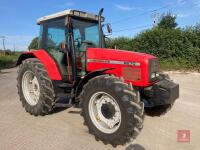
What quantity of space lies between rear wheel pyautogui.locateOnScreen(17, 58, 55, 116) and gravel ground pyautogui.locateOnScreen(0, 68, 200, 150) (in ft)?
0.74

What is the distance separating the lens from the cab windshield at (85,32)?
514 centimetres

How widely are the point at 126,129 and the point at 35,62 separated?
2.81 meters

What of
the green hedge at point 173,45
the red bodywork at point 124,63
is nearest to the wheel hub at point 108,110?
the red bodywork at point 124,63

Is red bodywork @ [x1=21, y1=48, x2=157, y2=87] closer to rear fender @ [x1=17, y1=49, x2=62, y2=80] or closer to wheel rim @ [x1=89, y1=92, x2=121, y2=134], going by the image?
wheel rim @ [x1=89, y1=92, x2=121, y2=134]

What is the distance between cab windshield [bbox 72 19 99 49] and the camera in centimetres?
514

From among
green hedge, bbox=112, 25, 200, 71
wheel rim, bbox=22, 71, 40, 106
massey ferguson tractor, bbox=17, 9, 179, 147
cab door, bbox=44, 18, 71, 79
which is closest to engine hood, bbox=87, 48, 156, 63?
massey ferguson tractor, bbox=17, 9, 179, 147

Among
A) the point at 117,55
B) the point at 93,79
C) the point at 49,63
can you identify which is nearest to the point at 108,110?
the point at 93,79

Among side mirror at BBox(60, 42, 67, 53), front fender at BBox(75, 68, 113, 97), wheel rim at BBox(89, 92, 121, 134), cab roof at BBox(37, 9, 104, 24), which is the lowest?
wheel rim at BBox(89, 92, 121, 134)

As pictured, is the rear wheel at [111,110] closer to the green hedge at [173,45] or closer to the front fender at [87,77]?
the front fender at [87,77]

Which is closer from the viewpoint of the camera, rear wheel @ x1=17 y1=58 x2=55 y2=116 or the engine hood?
the engine hood

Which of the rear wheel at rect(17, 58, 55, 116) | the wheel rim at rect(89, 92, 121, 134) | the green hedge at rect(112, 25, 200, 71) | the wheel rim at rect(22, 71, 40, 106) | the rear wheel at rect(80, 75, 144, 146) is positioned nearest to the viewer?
the rear wheel at rect(80, 75, 144, 146)

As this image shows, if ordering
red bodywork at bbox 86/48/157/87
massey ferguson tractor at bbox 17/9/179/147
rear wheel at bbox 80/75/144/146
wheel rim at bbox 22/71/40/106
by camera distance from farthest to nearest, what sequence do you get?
wheel rim at bbox 22/71/40/106 → red bodywork at bbox 86/48/157/87 → massey ferguson tractor at bbox 17/9/179/147 → rear wheel at bbox 80/75/144/146

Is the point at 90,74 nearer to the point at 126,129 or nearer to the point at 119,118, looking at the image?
the point at 119,118

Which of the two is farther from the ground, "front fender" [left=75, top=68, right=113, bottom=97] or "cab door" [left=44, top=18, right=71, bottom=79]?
"cab door" [left=44, top=18, right=71, bottom=79]
